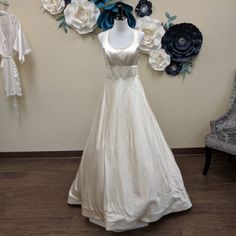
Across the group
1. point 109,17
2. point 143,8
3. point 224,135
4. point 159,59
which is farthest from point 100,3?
point 224,135

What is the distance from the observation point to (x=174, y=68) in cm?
271

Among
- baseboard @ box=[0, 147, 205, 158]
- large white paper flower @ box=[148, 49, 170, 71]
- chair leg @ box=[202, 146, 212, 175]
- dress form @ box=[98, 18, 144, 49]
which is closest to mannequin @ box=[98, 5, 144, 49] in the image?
dress form @ box=[98, 18, 144, 49]

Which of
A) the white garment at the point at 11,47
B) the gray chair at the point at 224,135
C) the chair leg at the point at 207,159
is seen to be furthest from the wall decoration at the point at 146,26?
the chair leg at the point at 207,159

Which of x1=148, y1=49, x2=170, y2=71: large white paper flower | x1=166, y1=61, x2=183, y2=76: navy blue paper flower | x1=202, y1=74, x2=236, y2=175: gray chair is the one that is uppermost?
x1=148, y1=49, x2=170, y2=71: large white paper flower

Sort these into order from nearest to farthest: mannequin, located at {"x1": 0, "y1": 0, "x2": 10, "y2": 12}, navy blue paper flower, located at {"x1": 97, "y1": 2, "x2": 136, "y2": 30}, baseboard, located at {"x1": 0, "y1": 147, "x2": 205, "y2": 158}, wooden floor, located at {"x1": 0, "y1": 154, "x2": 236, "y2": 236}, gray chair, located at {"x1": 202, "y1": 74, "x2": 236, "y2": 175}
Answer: wooden floor, located at {"x1": 0, "y1": 154, "x2": 236, "y2": 236} < gray chair, located at {"x1": 202, "y1": 74, "x2": 236, "y2": 175} < navy blue paper flower, located at {"x1": 97, "y1": 2, "x2": 136, "y2": 30} < mannequin, located at {"x1": 0, "y1": 0, "x2": 10, "y2": 12} < baseboard, located at {"x1": 0, "y1": 147, "x2": 205, "y2": 158}

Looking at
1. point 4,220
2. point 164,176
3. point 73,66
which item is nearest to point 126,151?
point 164,176

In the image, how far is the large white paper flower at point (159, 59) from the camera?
2.63 meters

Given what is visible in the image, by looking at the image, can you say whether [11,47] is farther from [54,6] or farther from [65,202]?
[65,202]

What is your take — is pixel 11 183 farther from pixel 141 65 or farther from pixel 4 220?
pixel 141 65

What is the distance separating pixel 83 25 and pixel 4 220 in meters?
1.70

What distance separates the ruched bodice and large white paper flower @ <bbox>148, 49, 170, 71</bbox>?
742 mm

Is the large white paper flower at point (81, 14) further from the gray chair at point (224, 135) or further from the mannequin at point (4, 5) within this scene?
the gray chair at point (224, 135)

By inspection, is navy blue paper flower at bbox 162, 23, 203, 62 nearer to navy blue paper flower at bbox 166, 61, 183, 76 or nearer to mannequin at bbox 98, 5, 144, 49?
navy blue paper flower at bbox 166, 61, 183, 76

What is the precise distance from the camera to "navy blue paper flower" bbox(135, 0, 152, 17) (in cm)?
253
